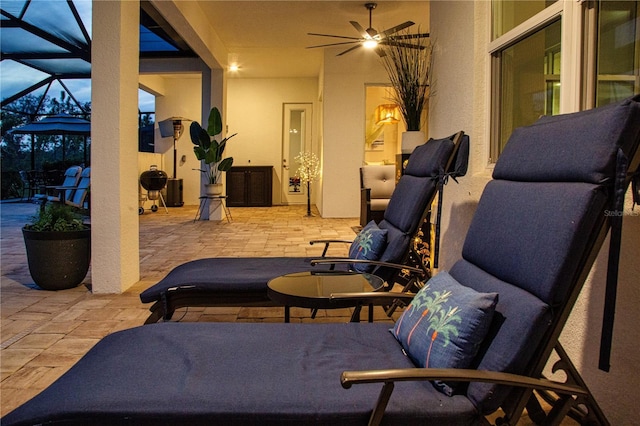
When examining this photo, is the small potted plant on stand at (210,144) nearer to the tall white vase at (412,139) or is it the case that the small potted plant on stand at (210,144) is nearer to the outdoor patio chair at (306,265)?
the tall white vase at (412,139)

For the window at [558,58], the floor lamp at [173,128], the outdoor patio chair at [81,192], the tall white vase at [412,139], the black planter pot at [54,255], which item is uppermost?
the floor lamp at [173,128]

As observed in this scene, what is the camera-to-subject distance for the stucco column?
12.0 feet

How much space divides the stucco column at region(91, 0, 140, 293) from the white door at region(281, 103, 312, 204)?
8.31m

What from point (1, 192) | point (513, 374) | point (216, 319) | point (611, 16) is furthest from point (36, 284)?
point (1, 192)

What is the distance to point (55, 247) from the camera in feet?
12.1

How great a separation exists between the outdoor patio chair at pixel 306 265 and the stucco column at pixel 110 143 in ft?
3.85

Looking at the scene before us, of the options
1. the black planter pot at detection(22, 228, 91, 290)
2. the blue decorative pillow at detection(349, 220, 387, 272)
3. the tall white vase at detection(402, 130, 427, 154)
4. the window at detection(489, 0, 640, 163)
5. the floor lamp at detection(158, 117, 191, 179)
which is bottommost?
the black planter pot at detection(22, 228, 91, 290)

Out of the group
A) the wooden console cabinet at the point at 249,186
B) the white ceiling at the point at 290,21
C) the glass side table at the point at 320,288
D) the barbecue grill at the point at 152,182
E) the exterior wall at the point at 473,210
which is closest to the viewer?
the exterior wall at the point at 473,210

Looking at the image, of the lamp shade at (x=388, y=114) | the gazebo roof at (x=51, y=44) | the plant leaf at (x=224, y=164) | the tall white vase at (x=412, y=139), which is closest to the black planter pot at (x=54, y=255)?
the tall white vase at (x=412, y=139)

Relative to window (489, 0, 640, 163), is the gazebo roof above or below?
above

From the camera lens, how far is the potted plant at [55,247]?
3662 millimetres

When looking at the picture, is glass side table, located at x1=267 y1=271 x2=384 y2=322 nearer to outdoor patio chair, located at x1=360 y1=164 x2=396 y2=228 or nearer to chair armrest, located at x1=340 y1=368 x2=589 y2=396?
chair armrest, located at x1=340 y1=368 x2=589 y2=396

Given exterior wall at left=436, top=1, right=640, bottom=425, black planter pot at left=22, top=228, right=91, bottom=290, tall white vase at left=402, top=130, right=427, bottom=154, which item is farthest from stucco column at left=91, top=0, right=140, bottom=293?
exterior wall at left=436, top=1, right=640, bottom=425

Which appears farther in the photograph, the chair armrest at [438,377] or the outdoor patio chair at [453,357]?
the outdoor patio chair at [453,357]
